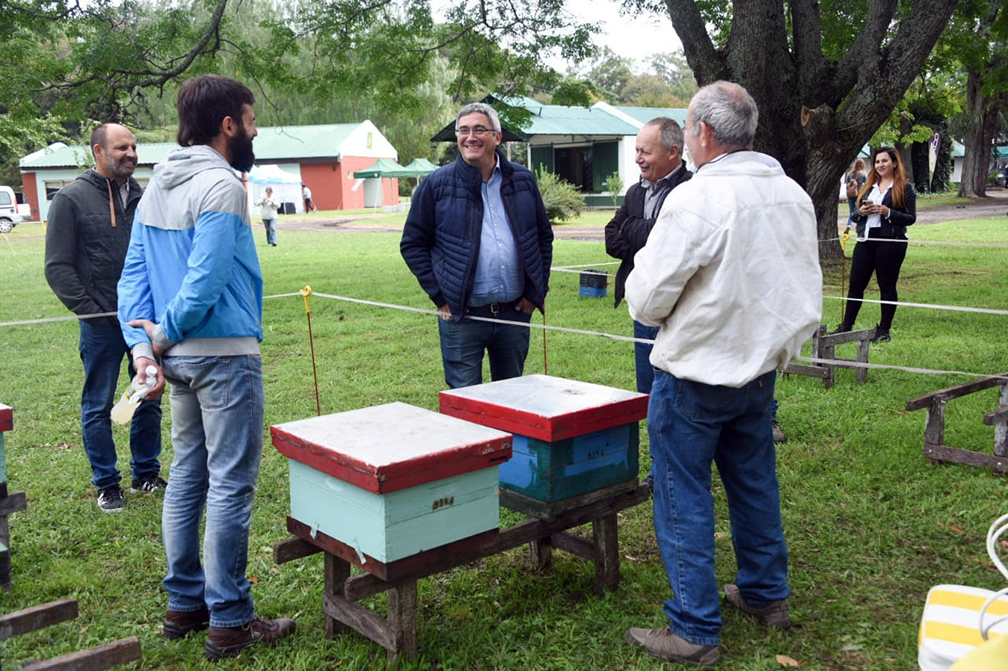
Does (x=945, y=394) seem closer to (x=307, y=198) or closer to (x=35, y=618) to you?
(x=35, y=618)

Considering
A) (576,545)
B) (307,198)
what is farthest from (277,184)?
(576,545)

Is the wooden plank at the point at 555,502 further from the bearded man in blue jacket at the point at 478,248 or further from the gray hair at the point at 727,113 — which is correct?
the gray hair at the point at 727,113

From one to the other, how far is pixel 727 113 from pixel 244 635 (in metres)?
2.62

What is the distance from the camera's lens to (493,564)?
13.8 ft

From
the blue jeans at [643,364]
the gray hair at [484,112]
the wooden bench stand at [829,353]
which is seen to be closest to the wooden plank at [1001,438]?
the wooden bench stand at [829,353]

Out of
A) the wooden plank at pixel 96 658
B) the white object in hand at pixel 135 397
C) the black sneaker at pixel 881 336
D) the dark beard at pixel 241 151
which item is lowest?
the black sneaker at pixel 881 336

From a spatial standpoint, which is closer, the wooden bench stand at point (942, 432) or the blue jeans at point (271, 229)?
the wooden bench stand at point (942, 432)

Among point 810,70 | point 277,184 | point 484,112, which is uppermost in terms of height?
point 810,70

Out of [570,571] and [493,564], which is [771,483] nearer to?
[570,571]

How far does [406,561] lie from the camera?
3025 millimetres

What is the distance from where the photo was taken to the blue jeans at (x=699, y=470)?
3162mm

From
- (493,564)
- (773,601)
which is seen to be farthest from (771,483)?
(493,564)

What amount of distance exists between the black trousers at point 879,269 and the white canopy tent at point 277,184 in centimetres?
3313

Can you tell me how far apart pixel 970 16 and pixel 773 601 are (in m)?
11.5
